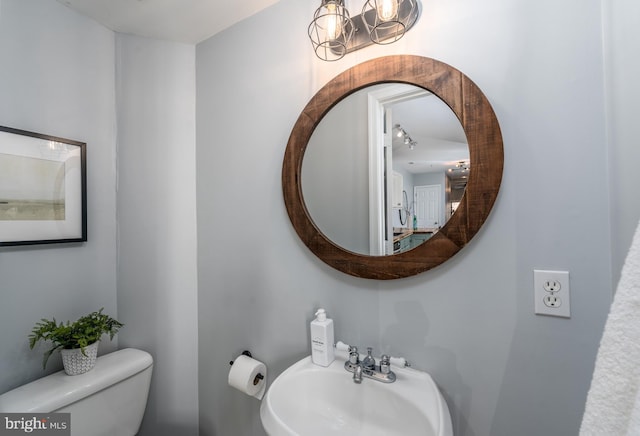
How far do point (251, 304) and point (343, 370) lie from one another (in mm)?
517

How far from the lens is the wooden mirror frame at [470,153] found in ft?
2.48

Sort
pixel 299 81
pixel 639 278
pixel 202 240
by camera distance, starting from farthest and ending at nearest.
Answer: pixel 202 240 < pixel 299 81 < pixel 639 278

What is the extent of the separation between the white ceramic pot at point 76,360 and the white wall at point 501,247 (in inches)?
26.5

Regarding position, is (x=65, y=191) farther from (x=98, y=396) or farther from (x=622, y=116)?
(x=622, y=116)

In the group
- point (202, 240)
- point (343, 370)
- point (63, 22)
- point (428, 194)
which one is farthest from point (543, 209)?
point (63, 22)

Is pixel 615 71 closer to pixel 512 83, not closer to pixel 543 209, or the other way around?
pixel 512 83

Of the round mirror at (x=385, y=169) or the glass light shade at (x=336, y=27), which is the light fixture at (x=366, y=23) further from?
the round mirror at (x=385, y=169)

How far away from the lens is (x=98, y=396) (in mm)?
1024

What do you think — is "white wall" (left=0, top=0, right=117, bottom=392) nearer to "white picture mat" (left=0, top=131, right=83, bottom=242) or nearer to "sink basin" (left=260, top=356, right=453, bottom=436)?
"white picture mat" (left=0, top=131, right=83, bottom=242)

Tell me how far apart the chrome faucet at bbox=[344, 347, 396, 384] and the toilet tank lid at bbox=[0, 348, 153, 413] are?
0.92m

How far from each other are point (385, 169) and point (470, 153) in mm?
262

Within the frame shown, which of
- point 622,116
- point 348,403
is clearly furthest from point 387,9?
point 348,403

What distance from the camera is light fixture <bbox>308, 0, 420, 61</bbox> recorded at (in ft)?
2.72

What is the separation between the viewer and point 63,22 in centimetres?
118
